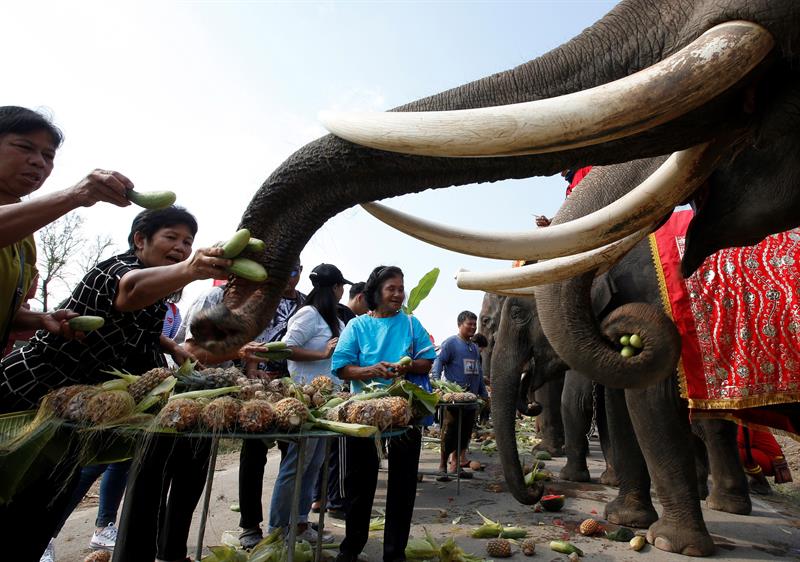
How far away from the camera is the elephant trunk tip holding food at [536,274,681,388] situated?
2869 mm

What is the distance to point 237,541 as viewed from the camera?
368cm

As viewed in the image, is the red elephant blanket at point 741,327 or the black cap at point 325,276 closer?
the red elephant blanket at point 741,327

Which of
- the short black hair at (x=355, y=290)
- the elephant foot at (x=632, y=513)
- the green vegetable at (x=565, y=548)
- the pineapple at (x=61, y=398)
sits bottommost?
the green vegetable at (x=565, y=548)

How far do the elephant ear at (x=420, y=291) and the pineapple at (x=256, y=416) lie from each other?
7.42 feet

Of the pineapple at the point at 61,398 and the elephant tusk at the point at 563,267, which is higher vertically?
the elephant tusk at the point at 563,267

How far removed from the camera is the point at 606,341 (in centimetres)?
298

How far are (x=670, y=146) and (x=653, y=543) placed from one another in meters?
3.08

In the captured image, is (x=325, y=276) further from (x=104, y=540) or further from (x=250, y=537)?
(x=104, y=540)

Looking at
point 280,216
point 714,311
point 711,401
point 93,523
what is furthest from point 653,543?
point 93,523

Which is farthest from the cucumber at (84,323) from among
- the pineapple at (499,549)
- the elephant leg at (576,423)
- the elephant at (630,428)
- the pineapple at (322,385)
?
the elephant leg at (576,423)

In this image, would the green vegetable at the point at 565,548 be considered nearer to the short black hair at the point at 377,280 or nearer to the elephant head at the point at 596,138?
the short black hair at the point at 377,280

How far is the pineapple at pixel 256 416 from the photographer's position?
7.17 ft

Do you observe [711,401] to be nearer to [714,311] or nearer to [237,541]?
[714,311]

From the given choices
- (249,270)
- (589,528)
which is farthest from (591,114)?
(589,528)
